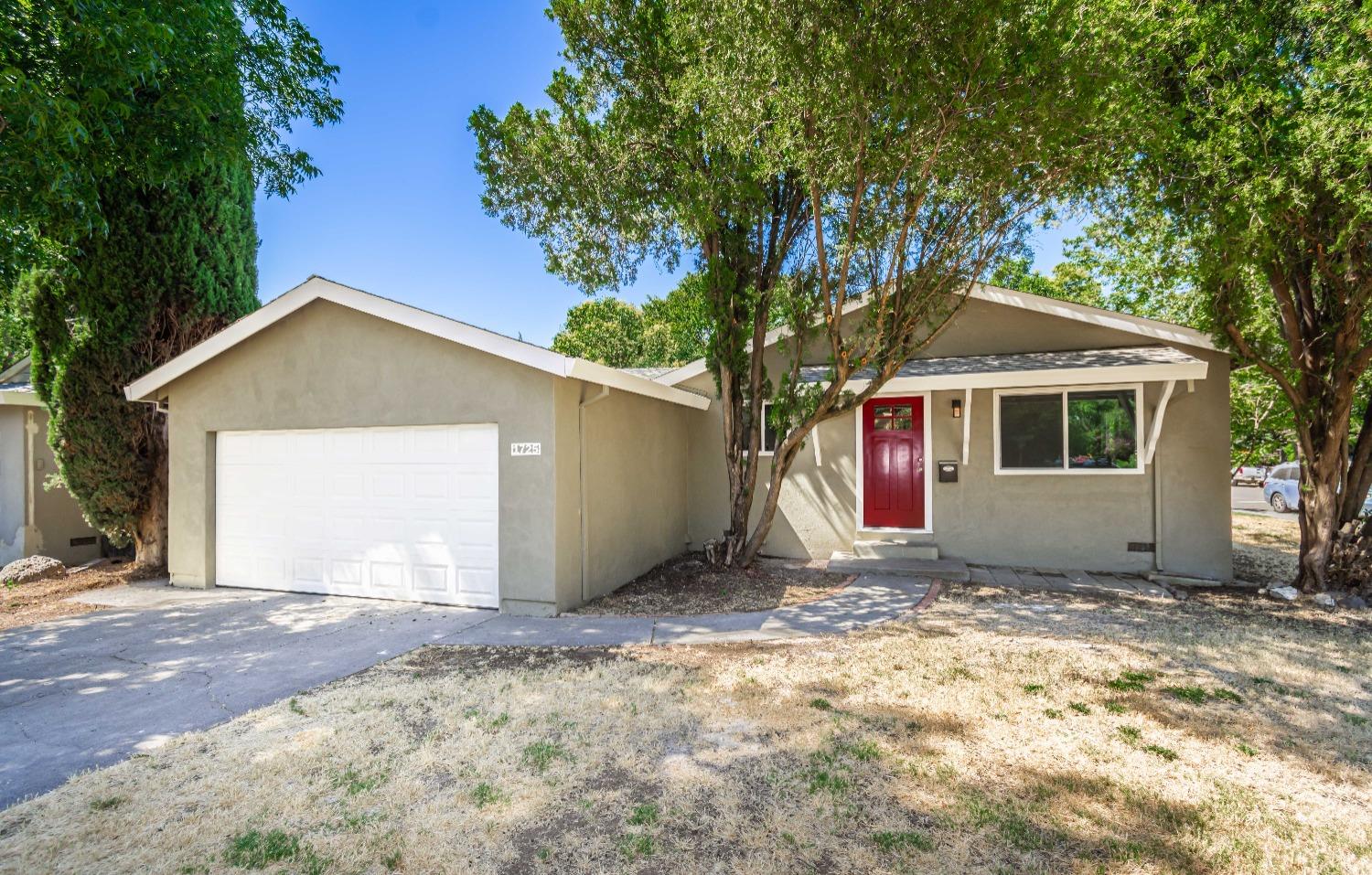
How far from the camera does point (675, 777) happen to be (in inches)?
128

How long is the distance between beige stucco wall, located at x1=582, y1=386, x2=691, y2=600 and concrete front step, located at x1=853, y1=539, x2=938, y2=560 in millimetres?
2789

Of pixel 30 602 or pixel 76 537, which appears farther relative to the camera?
pixel 76 537

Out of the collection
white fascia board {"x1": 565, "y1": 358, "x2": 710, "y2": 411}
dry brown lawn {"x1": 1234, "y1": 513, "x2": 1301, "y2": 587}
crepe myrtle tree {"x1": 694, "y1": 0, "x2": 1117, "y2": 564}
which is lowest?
dry brown lawn {"x1": 1234, "y1": 513, "x2": 1301, "y2": 587}

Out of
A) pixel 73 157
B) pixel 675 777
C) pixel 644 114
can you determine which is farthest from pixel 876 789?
pixel 73 157

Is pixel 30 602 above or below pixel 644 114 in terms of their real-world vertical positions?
below

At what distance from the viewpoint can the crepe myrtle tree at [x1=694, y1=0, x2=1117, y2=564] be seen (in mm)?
5465

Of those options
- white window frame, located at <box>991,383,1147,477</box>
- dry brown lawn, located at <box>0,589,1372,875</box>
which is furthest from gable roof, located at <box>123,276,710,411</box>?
white window frame, located at <box>991,383,1147,477</box>

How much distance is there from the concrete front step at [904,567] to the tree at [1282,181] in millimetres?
3893

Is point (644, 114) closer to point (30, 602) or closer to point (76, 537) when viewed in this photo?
point (30, 602)

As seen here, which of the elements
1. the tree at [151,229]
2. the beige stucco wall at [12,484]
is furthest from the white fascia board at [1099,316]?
the beige stucco wall at [12,484]

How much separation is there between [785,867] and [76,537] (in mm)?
12620

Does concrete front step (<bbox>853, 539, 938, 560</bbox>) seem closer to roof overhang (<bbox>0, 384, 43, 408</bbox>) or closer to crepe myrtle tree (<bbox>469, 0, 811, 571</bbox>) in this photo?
crepe myrtle tree (<bbox>469, 0, 811, 571</bbox>)

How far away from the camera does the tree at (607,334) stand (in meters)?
34.3

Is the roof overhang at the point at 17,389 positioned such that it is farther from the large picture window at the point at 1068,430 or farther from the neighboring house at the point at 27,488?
the large picture window at the point at 1068,430
